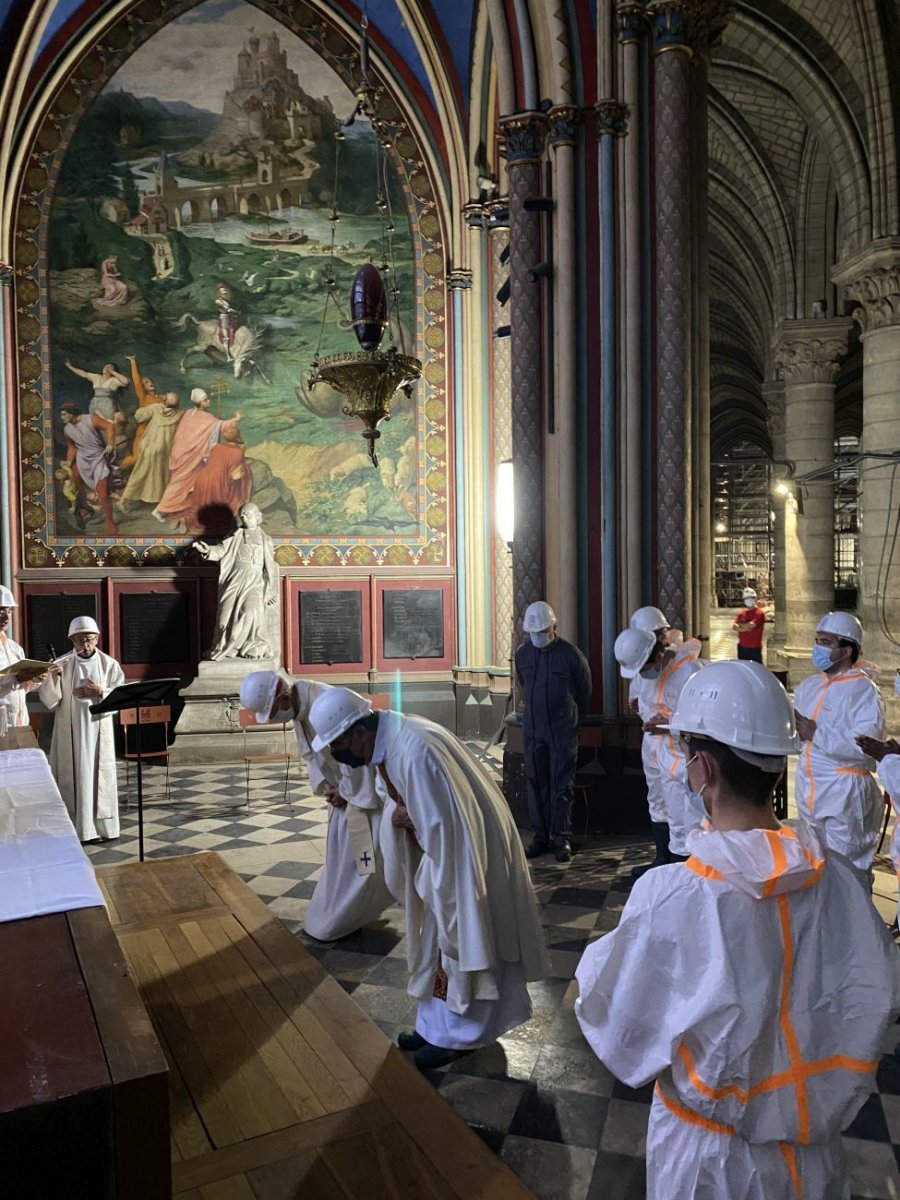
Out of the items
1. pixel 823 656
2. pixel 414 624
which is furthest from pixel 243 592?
pixel 823 656

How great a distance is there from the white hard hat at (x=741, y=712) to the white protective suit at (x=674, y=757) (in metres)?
3.77

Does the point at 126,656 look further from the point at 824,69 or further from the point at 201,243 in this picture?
the point at 824,69

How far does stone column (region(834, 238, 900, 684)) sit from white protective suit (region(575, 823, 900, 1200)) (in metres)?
11.0

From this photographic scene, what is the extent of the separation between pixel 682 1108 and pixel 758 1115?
0.51 feet

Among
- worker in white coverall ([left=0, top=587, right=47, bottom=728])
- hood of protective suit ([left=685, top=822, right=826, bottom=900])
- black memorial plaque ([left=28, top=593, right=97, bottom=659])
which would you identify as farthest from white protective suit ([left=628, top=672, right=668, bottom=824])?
black memorial plaque ([left=28, top=593, right=97, bottom=659])

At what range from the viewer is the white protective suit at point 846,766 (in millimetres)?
5453

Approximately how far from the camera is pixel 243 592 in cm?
1205

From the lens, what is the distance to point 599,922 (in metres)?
5.72

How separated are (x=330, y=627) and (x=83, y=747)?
18.4 ft

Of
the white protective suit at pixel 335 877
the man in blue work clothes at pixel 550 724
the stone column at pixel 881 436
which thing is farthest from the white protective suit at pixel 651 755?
the stone column at pixel 881 436

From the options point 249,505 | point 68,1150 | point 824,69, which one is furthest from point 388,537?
point 68,1150

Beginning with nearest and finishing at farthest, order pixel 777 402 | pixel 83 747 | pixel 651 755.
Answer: pixel 651 755 < pixel 83 747 < pixel 777 402

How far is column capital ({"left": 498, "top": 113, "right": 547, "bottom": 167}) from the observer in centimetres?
831

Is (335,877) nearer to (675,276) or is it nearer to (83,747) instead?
(83,747)
